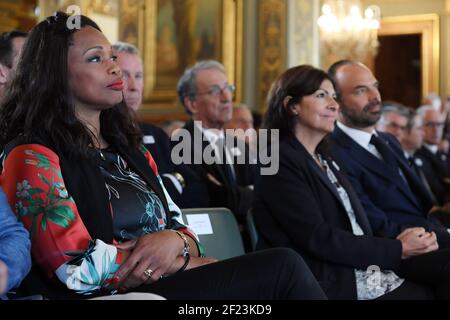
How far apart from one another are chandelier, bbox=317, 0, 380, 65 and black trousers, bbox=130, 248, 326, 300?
8.20 meters

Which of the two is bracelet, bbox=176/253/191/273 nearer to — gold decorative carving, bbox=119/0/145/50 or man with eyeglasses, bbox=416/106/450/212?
man with eyeglasses, bbox=416/106/450/212

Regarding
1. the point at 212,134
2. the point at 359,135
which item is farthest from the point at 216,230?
the point at 212,134

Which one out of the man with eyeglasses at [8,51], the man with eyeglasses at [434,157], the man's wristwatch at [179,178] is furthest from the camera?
the man with eyeglasses at [434,157]

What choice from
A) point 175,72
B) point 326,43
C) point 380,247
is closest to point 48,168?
point 380,247

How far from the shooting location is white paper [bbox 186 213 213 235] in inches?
106

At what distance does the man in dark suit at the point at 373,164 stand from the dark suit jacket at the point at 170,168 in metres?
0.75

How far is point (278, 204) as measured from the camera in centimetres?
266

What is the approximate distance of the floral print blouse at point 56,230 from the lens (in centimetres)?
170

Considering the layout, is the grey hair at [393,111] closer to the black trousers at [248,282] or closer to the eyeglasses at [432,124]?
the eyeglasses at [432,124]

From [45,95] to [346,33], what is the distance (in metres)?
8.30

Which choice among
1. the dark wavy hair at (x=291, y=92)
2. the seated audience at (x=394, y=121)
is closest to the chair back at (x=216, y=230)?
the dark wavy hair at (x=291, y=92)

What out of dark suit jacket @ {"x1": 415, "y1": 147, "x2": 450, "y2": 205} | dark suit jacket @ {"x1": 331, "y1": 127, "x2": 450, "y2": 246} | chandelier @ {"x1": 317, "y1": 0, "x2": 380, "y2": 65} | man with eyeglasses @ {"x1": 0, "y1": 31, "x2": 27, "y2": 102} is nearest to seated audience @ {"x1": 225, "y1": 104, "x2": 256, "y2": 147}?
dark suit jacket @ {"x1": 415, "y1": 147, "x2": 450, "y2": 205}

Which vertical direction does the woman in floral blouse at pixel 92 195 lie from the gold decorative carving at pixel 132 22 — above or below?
below
